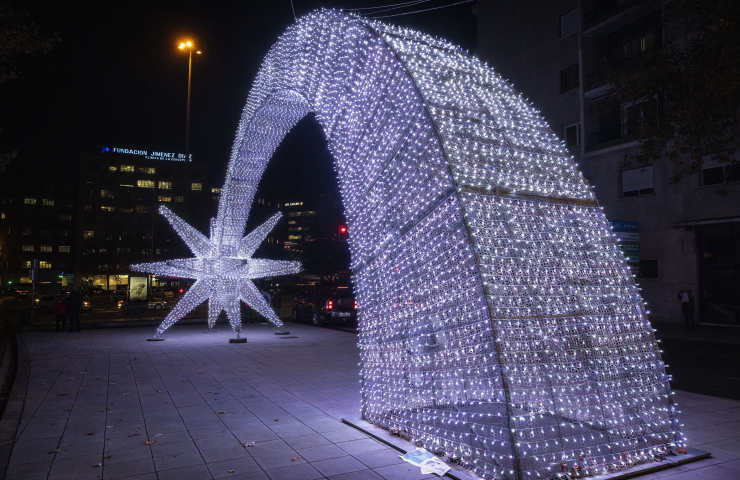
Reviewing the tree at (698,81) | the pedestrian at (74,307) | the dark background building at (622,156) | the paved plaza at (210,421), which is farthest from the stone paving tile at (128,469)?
the dark background building at (622,156)

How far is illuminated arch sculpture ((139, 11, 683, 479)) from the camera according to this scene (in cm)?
412

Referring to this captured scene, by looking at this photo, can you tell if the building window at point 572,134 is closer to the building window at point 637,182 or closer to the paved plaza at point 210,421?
the building window at point 637,182

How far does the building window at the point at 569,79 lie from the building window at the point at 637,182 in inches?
202

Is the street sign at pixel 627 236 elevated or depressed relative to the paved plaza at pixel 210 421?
elevated

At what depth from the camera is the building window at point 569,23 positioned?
72.1 feet

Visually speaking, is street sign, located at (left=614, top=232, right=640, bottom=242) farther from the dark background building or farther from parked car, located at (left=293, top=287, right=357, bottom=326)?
parked car, located at (left=293, top=287, right=357, bottom=326)

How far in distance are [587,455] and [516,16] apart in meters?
25.9

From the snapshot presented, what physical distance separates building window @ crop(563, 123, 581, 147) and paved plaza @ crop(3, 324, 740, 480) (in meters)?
16.9

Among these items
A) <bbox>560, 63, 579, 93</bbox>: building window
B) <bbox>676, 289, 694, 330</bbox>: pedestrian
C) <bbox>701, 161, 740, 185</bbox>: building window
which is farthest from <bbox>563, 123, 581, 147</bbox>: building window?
<bbox>676, 289, 694, 330</bbox>: pedestrian

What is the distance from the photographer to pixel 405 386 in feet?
16.6

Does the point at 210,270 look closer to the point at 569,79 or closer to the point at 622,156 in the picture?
the point at 622,156

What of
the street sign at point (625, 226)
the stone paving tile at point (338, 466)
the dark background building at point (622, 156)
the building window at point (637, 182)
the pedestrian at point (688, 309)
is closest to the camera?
the stone paving tile at point (338, 466)

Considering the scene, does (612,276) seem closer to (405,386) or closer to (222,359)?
(405,386)

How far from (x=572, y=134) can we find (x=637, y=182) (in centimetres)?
406
